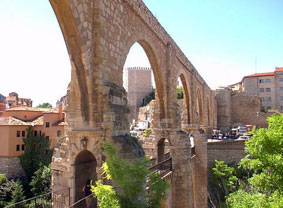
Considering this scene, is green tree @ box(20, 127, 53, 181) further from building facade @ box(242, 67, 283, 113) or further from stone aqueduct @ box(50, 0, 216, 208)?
building facade @ box(242, 67, 283, 113)

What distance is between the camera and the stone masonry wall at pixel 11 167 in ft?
81.8

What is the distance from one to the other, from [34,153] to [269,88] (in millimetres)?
41623

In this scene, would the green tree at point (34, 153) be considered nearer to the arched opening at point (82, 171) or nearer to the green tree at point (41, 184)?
the green tree at point (41, 184)

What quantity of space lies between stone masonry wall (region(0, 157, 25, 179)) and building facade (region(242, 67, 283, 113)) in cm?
4049

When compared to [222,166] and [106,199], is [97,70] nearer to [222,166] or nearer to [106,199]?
[106,199]

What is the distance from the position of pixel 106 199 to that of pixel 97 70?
2741mm

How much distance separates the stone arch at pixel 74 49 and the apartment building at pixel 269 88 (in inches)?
1819

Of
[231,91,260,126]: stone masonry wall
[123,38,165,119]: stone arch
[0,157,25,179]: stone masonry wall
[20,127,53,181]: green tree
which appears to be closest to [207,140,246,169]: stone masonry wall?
[231,91,260,126]: stone masonry wall

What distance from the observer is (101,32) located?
5.46m

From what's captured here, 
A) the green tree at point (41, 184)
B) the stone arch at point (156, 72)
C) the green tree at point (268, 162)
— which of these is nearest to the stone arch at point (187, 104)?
the stone arch at point (156, 72)

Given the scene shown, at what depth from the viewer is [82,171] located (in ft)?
19.4

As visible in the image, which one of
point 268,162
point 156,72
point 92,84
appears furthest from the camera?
point 156,72

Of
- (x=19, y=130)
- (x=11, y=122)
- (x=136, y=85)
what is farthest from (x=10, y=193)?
(x=136, y=85)

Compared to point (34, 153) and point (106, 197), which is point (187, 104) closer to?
point (106, 197)
